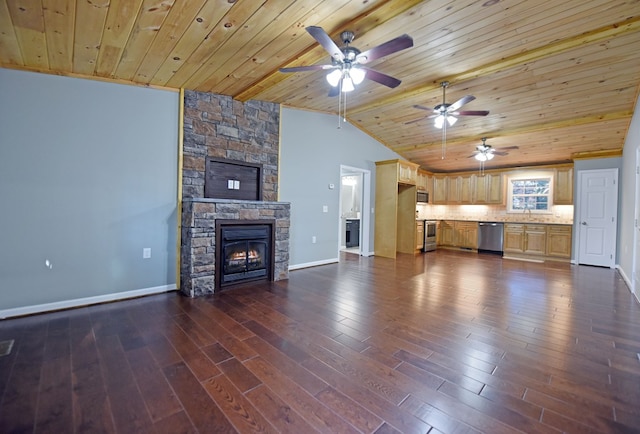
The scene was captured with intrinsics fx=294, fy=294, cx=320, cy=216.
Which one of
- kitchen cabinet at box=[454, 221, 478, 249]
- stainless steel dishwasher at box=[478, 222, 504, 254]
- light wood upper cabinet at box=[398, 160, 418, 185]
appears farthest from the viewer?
kitchen cabinet at box=[454, 221, 478, 249]

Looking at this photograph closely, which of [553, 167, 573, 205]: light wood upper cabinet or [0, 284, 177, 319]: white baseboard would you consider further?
[553, 167, 573, 205]: light wood upper cabinet

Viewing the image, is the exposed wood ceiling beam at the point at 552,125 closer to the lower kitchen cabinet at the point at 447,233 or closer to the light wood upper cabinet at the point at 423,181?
the light wood upper cabinet at the point at 423,181

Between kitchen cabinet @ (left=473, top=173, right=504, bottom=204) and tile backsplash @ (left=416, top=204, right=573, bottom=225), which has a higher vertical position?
kitchen cabinet @ (left=473, top=173, right=504, bottom=204)

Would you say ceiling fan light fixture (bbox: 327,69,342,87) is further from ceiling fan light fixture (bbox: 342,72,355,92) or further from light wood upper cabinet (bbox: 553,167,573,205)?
light wood upper cabinet (bbox: 553,167,573,205)

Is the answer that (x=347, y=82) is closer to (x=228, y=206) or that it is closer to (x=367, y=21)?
(x=367, y=21)

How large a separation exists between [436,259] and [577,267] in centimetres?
266

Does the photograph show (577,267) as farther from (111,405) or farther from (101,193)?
(101,193)

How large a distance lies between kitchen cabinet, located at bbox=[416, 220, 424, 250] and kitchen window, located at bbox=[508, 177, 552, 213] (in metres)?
2.44

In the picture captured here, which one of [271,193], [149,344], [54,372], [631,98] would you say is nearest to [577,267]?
[631,98]

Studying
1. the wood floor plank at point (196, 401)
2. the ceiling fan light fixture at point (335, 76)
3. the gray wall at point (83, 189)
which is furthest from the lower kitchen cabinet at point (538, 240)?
the wood floor plank at point (196, 401)

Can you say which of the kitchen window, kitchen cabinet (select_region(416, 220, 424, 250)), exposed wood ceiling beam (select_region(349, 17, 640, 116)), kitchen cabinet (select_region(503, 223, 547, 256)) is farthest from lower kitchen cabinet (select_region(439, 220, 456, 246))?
exposed wood ceiling beam (select_region(349, 17, 640, 116))

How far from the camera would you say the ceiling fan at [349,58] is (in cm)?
232

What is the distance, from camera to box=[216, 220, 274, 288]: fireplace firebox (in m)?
3.84

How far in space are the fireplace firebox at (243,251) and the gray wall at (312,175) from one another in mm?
820
